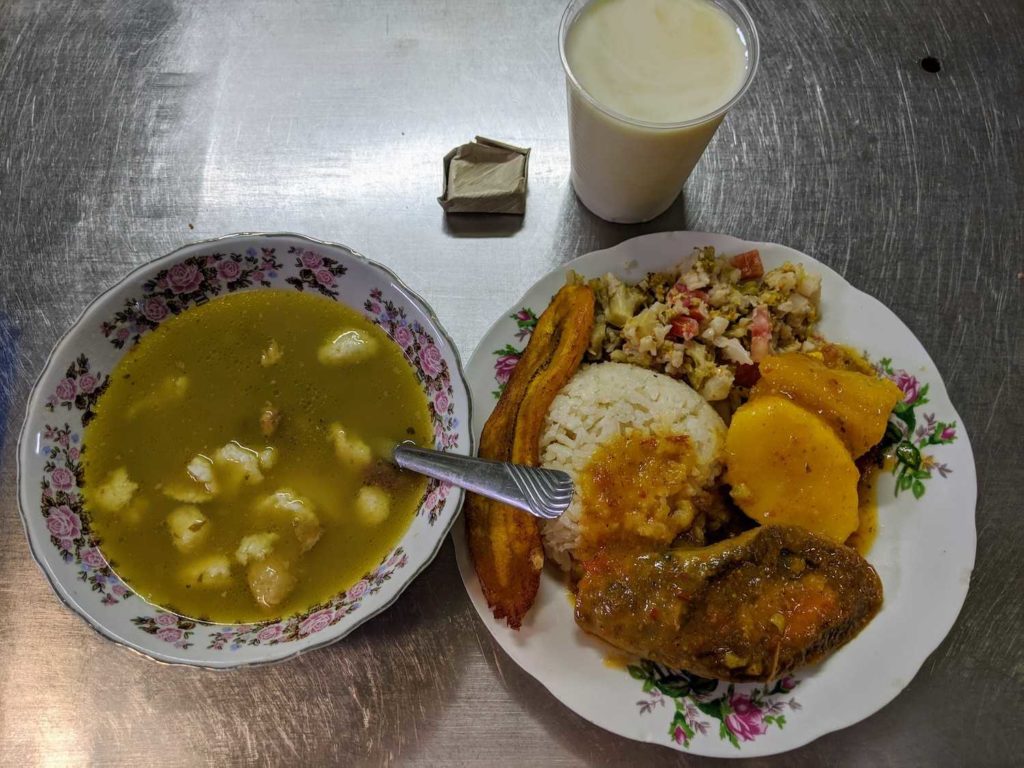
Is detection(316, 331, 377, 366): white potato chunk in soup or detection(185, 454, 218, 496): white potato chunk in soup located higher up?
detection(316, 331, 377, 366): white potato chunk in soup

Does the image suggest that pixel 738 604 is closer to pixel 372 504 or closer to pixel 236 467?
pixel 372 504

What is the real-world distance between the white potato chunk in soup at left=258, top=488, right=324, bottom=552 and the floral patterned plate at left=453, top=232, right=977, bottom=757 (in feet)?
0.97

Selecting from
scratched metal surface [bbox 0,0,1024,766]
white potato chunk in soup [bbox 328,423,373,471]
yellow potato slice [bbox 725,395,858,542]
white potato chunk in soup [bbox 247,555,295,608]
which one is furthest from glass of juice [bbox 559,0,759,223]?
white potato chunk in soup [bbox 247,555,295,608]

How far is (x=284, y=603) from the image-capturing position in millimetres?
1316

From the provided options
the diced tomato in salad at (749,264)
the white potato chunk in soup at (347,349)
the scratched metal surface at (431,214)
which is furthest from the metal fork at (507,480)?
the diced tomato in salad at (749,264)

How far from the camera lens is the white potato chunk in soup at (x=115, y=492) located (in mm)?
1346

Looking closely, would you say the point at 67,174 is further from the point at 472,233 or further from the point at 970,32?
the point at 970,32

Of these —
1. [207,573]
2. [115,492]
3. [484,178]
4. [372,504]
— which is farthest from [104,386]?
[484,178]

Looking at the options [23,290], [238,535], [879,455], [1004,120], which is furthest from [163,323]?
[1004,120]

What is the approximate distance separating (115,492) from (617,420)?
1031mm

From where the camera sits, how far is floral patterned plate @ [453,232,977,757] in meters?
1.38

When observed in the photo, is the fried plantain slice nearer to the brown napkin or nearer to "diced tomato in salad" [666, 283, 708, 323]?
"diced tomato in salad" [666, 283, 708, 323]

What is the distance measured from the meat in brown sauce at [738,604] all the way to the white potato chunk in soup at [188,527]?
2.46 ft

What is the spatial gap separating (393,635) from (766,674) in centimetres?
80
